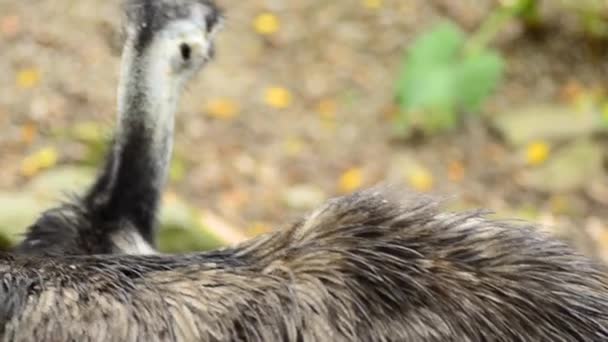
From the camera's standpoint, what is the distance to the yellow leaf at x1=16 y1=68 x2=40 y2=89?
16.0 feet

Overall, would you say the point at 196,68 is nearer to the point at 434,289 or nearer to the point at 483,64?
the point at 434,289

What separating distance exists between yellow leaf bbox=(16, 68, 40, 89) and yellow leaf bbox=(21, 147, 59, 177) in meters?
0.44

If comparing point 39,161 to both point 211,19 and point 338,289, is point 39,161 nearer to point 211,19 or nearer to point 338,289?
point 211,19

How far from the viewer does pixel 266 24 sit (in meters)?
5.58

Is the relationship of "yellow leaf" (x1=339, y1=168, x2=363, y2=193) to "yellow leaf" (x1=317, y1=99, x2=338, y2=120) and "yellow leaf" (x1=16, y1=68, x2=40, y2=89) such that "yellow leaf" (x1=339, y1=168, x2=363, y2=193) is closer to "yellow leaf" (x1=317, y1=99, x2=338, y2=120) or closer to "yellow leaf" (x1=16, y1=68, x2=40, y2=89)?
"yellow leaf" (x1=317, y1=99, x2=338, y2=120)

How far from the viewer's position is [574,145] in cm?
507

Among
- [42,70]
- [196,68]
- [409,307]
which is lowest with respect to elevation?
[409,307]

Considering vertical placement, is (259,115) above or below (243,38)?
below

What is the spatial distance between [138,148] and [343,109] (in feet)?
8.67

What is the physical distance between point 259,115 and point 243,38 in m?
0.53

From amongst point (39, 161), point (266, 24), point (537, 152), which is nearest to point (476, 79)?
point (537, 152)

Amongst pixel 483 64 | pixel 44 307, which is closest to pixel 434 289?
pixel 44 307

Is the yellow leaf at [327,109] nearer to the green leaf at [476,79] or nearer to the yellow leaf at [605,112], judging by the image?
the green leaf at [476,79]

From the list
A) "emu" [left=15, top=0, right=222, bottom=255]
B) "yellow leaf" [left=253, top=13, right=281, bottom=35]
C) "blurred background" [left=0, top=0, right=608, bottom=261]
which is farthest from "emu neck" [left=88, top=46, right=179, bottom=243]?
"yellow leaf" [left=253, top=13, right=281, bottom=35]
